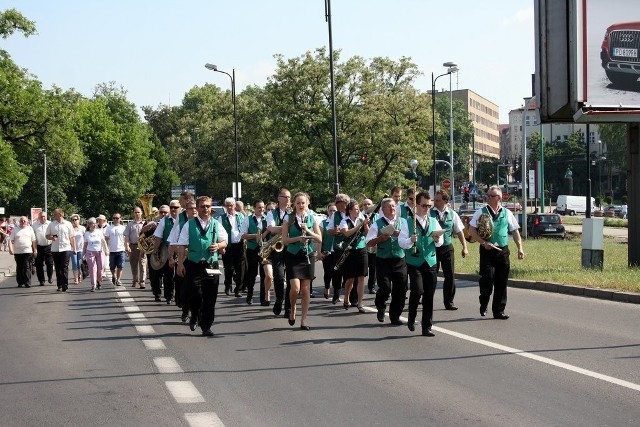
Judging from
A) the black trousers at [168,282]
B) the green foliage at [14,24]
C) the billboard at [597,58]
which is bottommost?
the black trousers at [168,282]

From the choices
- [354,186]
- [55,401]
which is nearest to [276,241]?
[55,401]

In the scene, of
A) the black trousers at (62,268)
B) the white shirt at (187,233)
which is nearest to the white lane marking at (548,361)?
the white shirt at (187,233)

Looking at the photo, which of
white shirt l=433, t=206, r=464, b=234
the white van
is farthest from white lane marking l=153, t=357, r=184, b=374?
the white van

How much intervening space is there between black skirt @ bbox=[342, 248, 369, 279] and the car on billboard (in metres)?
9.30

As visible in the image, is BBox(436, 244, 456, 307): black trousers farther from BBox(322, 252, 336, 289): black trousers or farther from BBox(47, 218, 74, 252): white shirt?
BBox(47, 218, 74, 252): white shirt

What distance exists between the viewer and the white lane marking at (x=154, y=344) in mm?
12039

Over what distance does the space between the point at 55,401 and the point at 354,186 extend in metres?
55.7

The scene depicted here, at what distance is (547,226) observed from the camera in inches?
2048

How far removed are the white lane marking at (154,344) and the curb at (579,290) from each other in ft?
26.6

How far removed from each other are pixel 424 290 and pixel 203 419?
A: 576 centimetres

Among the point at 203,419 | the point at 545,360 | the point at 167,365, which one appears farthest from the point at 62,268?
the point at 203,419

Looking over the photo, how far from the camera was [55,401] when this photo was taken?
855 cm

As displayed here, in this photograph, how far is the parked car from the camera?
171ft

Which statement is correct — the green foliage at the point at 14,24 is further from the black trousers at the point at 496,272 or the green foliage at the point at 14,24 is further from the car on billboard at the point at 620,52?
the black trousers at the point at 496,272
